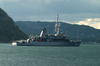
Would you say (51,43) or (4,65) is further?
(51,43)

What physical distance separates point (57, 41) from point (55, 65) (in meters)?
98.1

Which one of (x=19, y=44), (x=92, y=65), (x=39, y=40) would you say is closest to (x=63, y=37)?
(x=39, y=40)

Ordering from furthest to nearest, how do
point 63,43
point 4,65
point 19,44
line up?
point 19,44, point 63,43, point 4,65

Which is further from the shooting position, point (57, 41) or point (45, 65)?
point (57, 41)

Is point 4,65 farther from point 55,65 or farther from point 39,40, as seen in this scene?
point 39,40

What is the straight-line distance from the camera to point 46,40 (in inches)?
5787

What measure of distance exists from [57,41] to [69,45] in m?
8.54

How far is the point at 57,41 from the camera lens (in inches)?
5773

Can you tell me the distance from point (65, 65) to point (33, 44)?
99.2 metres

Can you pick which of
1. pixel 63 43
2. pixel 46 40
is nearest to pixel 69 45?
pixel 63 43

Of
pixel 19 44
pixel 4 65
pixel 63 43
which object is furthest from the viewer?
pixel 19 44

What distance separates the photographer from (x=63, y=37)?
14700 centimetres

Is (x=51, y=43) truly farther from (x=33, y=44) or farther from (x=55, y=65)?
(x=55, y=65)

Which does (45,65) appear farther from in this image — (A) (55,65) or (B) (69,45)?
(B) (69,45)
